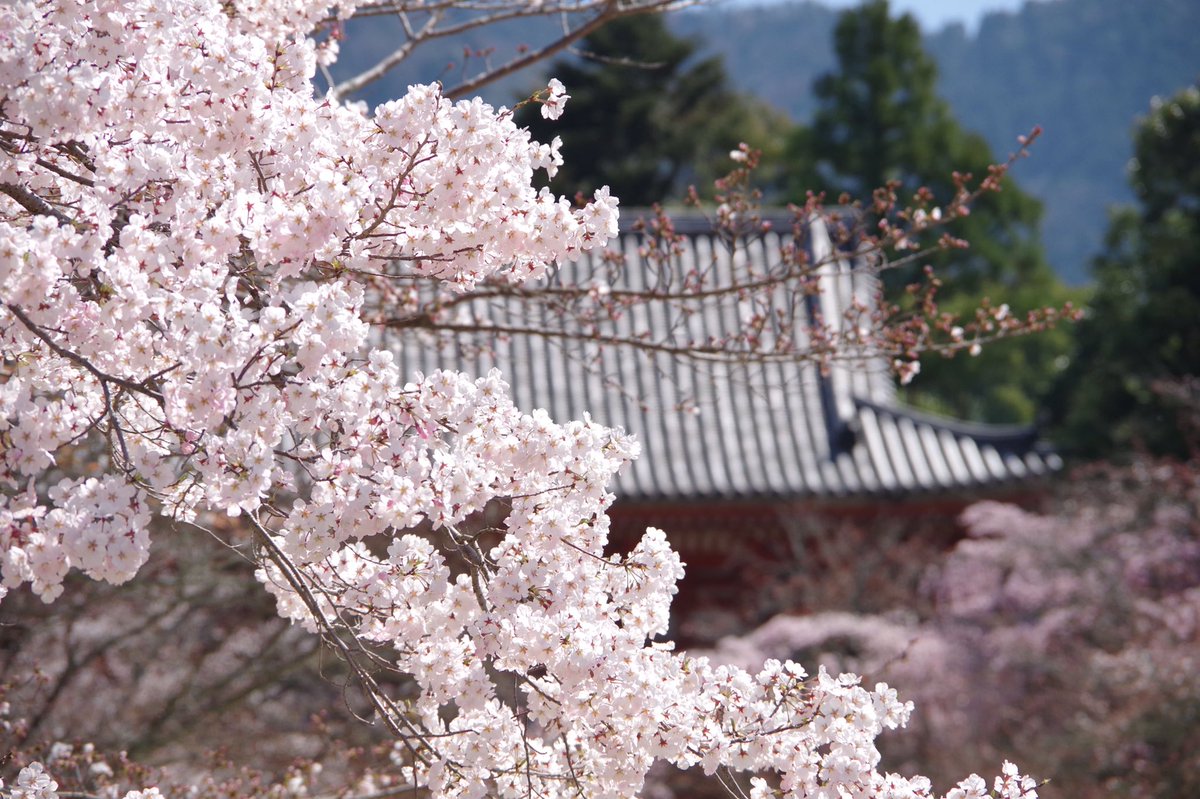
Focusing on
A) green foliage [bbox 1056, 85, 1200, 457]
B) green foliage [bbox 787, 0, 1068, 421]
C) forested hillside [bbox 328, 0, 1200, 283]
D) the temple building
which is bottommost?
Answer: the temple building

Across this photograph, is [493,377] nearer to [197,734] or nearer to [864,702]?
[864,702]

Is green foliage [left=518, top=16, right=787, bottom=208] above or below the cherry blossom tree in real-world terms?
above

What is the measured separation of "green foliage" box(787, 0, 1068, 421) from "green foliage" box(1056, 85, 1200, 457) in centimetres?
870

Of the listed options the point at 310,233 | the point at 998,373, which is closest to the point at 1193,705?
the point at 310,233

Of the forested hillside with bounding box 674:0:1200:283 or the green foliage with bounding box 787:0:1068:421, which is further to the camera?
the forested hillside with bounding box 674:0:1200:283

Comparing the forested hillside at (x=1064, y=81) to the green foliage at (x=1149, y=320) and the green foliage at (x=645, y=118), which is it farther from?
the green foliage at (x=1149, y=320)

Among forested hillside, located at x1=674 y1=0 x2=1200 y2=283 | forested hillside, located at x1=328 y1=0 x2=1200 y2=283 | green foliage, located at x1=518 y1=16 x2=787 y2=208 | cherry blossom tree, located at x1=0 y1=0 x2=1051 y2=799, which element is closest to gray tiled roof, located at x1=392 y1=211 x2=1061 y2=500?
cherry blossom tree, located at x1=0 y1=0 x2=1051 y2=799

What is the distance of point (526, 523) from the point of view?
2.40m

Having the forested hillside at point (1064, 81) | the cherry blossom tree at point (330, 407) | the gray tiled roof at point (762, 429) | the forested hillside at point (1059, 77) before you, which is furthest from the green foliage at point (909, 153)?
the forested hillside at point (1064, 81)

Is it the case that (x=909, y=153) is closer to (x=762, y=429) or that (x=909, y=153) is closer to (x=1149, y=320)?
(x=1149, y=320)

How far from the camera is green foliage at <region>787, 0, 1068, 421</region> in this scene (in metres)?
25.2

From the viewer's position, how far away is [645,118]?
2425 cm

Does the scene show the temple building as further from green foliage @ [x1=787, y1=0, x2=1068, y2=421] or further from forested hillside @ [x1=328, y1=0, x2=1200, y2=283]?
forested hillside @ [x1=328, y1=0, x2=1200, y2=283]

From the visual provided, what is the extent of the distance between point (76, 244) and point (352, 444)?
555mm
